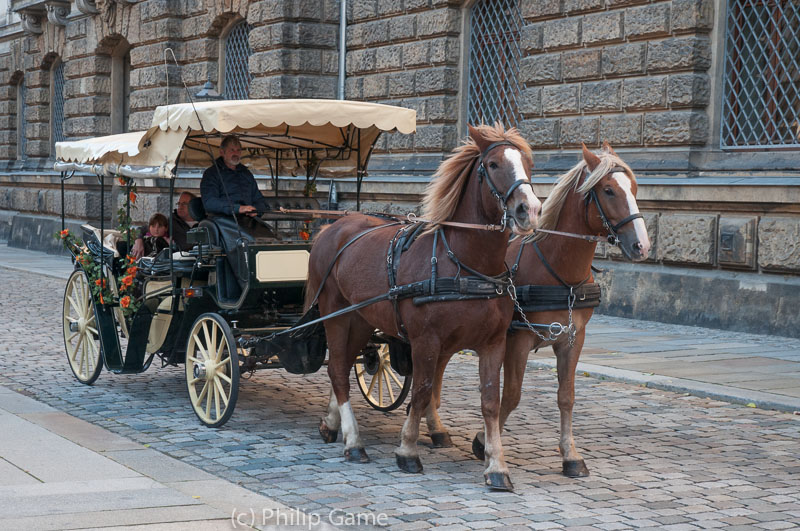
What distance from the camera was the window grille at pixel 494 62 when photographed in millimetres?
15281

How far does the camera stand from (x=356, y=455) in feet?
21.3

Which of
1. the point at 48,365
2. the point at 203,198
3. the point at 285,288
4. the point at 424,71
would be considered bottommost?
the point at 48,365

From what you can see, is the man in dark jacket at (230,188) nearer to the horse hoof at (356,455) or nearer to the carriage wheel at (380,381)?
the carriage wheel at (380,381)

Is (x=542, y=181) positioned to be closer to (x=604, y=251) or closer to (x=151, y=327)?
(x=604, y=251)

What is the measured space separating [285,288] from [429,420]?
1623 millimetres

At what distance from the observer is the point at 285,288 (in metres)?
7.89

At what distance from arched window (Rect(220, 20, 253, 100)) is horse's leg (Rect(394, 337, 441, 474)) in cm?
1505

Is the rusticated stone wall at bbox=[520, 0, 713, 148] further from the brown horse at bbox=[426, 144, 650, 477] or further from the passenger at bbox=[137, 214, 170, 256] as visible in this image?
the brown horse at bbox=[426, 144, 650, 477]

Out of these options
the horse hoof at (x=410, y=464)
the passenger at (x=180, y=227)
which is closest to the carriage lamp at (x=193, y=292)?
the passenger at (x=180, y=227)

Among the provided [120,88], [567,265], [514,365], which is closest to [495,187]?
[567,265]

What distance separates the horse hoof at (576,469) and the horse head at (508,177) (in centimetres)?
140

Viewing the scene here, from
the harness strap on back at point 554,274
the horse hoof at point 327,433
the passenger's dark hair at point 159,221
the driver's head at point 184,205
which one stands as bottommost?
the horse hoof at point 327,433

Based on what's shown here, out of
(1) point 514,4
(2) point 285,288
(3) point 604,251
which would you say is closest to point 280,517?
(2) point 285,288

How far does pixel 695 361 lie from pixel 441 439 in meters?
3.87
